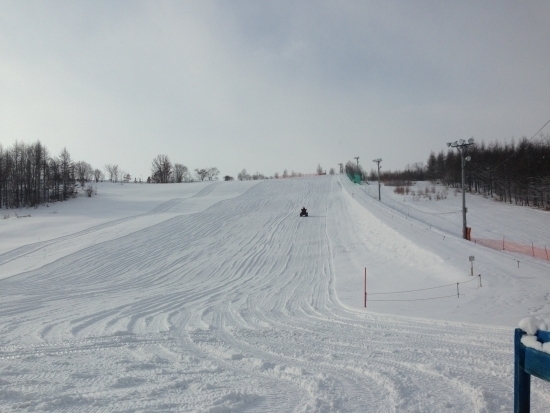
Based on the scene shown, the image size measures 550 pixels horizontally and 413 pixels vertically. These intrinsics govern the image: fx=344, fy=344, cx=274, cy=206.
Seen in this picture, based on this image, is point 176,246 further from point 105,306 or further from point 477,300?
point 477,300

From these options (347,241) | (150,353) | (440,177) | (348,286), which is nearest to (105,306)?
(150,353)

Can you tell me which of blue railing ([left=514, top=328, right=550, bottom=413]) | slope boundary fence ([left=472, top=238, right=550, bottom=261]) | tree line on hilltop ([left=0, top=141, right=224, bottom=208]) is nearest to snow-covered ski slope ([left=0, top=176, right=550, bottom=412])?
blue railing ([left=514, top=328, right=550, bottom=413])

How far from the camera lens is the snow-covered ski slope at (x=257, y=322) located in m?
4.30

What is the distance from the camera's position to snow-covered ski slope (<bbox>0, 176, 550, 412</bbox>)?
430cm

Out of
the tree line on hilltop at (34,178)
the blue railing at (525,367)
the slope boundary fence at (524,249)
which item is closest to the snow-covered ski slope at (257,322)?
the blue railing at (525,367)

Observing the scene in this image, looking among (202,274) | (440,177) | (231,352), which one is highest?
(440,177)

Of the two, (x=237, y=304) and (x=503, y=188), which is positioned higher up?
(x=503, y=188)

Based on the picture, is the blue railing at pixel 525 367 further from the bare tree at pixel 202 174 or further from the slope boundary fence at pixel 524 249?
the bare tree at pixel 202 174

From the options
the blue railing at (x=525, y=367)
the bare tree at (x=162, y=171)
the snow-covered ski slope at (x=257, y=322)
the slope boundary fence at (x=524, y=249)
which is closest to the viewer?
the blue railing at (x=525, y=367)

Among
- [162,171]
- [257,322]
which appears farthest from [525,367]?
[162,171]

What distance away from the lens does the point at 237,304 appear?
36.1 feet

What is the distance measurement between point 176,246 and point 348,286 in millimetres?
12791

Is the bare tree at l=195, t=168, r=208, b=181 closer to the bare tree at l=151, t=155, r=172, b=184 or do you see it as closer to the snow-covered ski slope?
the bare tree at l=151, t=155, r=172, b=184

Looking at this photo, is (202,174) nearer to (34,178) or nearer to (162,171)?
(162,171)
